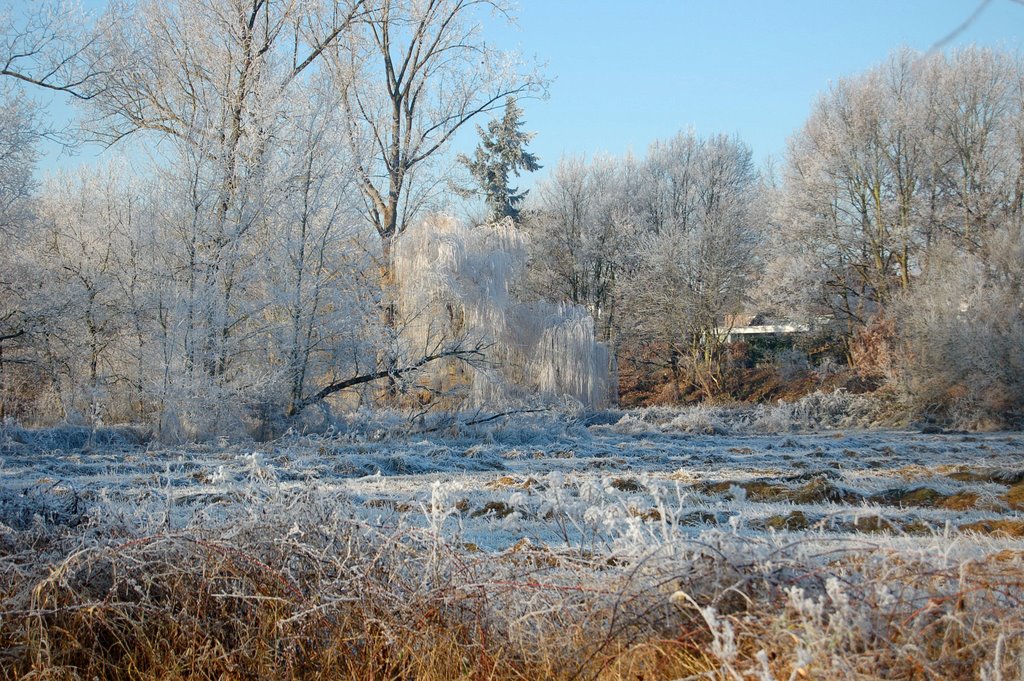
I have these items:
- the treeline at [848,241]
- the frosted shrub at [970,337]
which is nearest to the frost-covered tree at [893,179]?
the treeline at [848,241]

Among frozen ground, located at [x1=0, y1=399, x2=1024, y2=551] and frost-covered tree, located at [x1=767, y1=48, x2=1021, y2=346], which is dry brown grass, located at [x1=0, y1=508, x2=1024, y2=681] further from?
frost-covered tree, located at [x1=767, y1=48, x2=1021, y2=346]

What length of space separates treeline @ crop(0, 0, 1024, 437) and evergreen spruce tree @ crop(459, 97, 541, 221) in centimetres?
492

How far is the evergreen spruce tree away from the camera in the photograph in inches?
1312

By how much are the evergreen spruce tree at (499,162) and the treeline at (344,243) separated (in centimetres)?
492

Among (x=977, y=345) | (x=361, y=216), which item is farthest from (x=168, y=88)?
(x=977, y=345)

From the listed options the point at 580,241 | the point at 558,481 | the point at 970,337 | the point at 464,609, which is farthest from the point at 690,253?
the point at 464,609

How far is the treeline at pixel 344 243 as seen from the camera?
13070 mm

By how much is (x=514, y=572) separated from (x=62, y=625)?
177cm

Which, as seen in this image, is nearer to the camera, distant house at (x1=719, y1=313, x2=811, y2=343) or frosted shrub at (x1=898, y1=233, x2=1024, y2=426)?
frosted shrub at (x1=898, y1=233, x2=1024, y2=426)

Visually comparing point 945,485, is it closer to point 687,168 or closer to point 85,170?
point 85,170

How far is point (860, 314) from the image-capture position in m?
25.6

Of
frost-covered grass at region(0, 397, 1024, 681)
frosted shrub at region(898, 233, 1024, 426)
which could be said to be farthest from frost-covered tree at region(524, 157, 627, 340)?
frost-covered grass at region(0, 397, 1024, 681)

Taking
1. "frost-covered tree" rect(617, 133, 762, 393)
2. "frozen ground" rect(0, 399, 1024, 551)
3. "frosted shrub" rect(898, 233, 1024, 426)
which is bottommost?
"frozen ground" rect(0, 399, 1024, 551)

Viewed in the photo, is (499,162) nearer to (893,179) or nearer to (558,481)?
(893,179)
